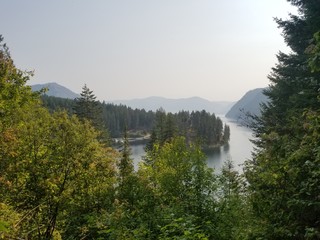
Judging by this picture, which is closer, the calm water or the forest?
the forest

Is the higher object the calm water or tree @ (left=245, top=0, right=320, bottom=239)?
tree @ (left=245, top=0, right=320, bottom=239)

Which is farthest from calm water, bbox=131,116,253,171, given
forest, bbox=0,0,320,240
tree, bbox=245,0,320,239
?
tree, bbox=245,0,320,239

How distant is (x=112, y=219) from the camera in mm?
6902

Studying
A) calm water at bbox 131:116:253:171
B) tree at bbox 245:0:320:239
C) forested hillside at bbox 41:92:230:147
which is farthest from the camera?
calm water at bbox 131:116:253:171

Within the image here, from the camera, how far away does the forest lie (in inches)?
246

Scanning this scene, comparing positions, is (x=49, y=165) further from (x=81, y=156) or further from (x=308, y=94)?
(x=308, y=94)

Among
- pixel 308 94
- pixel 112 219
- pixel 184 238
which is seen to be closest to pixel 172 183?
pixel 112 219

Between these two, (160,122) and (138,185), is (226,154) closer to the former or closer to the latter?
(160,122)

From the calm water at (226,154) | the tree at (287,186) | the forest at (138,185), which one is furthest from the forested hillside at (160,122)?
the tree at (287,186)

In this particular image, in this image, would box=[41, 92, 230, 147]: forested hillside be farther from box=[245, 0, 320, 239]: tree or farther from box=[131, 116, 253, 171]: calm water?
box=[245, 0, 320, 239]: tree

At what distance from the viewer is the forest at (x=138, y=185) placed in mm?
6238

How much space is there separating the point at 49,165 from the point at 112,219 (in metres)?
5.07

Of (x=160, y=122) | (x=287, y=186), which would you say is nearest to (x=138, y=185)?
(x=287, y=186)

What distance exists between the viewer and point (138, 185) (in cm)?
1226
